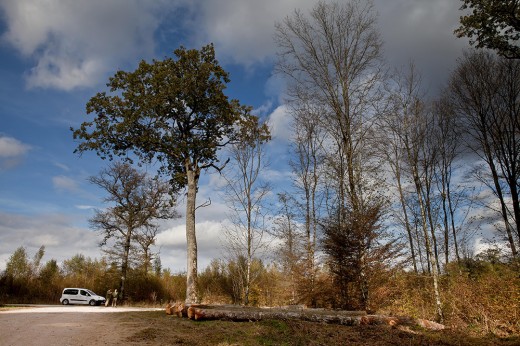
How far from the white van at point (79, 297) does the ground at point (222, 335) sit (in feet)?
70.6

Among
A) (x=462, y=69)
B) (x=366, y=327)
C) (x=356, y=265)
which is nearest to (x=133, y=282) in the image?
(x=356, y=265)

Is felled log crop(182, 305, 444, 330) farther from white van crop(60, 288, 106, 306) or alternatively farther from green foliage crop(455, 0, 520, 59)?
white van crop(60, 288, 106, 306)

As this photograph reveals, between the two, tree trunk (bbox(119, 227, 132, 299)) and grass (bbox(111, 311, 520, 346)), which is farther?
tree trunk (bbox(119, 227, 132, 299))

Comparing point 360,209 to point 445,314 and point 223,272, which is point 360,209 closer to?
point 445,314

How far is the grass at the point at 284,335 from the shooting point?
714 centimetres

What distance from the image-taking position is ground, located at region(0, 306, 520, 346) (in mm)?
7172

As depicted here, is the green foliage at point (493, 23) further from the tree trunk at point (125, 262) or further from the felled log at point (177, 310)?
the tree trunk at point (125, 262)

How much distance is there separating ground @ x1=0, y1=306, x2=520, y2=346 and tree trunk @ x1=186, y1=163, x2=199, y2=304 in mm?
4490

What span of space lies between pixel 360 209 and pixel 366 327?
4.73m

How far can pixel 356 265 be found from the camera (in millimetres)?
12203

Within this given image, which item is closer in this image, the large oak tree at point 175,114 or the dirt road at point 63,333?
the dirt road at point 63,333

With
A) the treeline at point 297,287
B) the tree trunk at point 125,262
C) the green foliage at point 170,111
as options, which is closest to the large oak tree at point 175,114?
the green foliage at point 170,111

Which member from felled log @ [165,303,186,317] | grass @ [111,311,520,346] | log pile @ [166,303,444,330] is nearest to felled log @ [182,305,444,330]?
log pile @ [166,303,444,330]

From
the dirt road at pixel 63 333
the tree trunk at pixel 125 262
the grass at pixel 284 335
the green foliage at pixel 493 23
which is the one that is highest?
the green foliage at pixel 493 23
